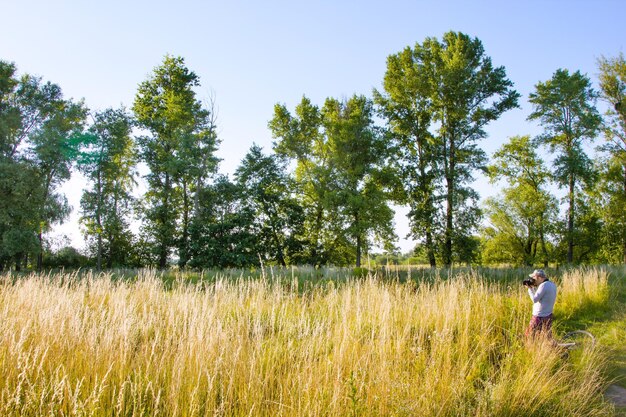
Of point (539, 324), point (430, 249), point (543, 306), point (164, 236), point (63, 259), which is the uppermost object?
point (164, 236)

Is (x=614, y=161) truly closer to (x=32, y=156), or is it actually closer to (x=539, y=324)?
(x=539, y=324)

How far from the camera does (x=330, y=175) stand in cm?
2528

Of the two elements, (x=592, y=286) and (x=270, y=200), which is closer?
(x=592, y=286)

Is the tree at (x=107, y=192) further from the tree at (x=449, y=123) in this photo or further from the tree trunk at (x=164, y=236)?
the tree at (x=449, y=123)

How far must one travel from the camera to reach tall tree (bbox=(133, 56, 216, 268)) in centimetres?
2492

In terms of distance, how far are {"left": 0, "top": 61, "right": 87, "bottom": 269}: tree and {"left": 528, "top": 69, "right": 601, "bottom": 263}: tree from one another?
29.1m

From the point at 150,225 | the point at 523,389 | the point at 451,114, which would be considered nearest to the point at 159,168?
the point at 150,225

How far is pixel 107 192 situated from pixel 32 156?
452 cm

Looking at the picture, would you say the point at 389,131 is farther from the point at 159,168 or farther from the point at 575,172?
the point at 159,168

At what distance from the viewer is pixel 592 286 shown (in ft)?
36.6

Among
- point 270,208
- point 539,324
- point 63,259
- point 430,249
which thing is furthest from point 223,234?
point 539,324

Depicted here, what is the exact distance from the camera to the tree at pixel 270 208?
25906 millimetres

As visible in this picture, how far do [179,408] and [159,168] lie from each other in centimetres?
2648

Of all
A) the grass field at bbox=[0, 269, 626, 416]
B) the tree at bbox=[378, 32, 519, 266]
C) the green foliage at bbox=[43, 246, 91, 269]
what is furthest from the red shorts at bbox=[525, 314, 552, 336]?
the green foliage at bbox=[43, 246, 91, 269]
